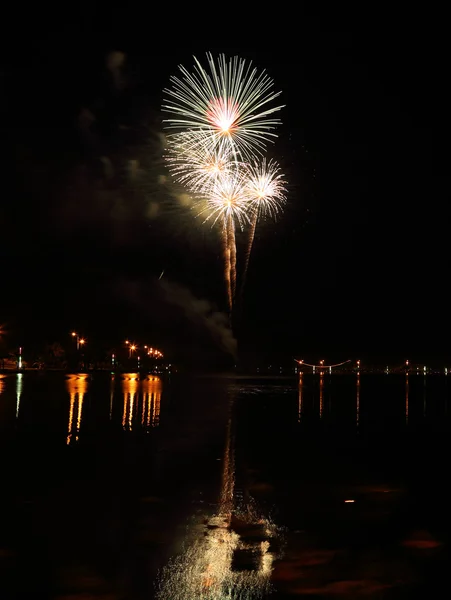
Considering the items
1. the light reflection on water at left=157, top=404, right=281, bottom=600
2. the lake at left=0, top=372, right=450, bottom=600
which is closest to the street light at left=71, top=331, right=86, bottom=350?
the lake at left=0, top=372, right=450, bottom=600

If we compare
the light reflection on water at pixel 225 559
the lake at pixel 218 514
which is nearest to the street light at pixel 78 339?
the lake at pixel 218 514

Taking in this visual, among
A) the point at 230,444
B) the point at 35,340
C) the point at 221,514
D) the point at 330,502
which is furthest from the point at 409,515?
the point at 35,340

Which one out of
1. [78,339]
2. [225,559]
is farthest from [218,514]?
[78,339]

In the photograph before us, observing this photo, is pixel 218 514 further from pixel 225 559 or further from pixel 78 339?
pixel 78 339

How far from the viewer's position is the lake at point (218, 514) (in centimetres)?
570

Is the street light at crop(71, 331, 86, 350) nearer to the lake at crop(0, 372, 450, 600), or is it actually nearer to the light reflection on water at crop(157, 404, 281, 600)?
the lake at crop(0, 372, 450, 600)

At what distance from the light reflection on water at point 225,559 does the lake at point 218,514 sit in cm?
2

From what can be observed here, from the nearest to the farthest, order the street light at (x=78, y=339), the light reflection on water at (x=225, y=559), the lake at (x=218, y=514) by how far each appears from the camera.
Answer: the light reflection on water at (x=225, y=559)
the lake at (x=218, y=514)
the street light at (x=78, y=339)

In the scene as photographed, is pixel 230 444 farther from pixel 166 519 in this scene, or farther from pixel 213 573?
pixel 213 573

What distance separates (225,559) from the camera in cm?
631

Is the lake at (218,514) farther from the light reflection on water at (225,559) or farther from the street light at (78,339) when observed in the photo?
the street light at (78,339)

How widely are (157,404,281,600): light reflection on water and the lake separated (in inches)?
0.7

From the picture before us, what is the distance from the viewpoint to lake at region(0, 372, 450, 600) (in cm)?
570

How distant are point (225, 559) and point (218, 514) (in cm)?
193
